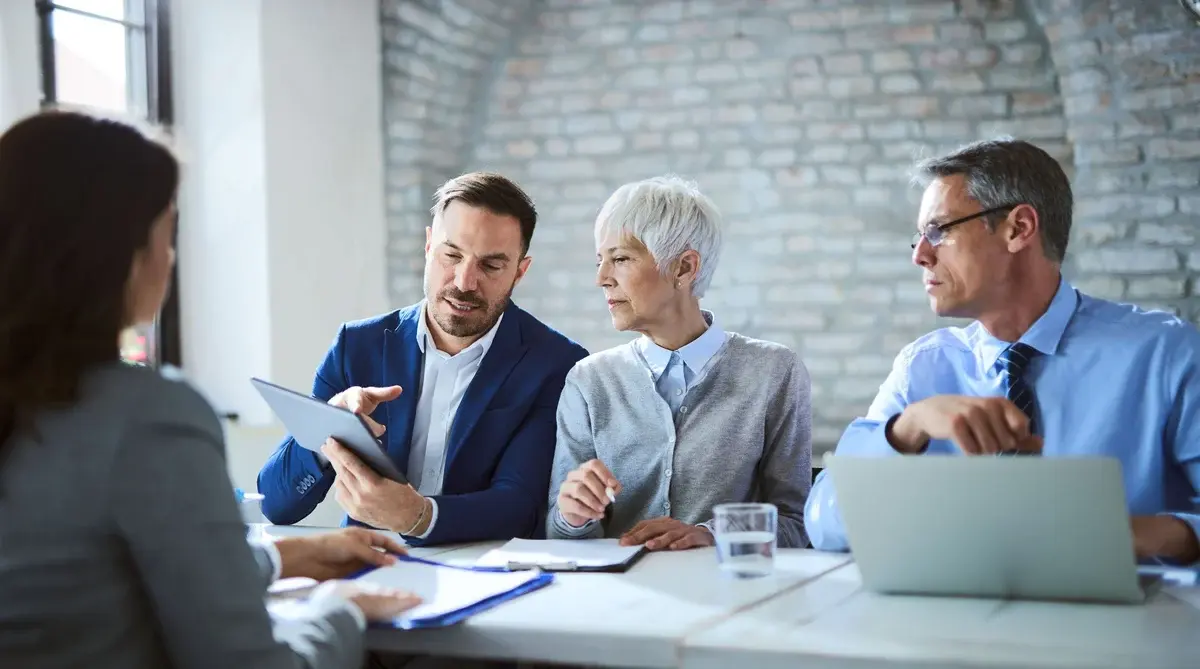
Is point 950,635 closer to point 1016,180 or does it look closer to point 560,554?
point 560,554

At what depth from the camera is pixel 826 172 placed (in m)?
4.46

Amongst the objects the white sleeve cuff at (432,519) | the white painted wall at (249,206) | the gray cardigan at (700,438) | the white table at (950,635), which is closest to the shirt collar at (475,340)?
the gray cardigan at (700,438)

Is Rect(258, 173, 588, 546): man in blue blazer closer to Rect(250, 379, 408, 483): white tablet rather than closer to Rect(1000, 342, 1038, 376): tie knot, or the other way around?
Rect(250, 379, 408, 483): white tablet

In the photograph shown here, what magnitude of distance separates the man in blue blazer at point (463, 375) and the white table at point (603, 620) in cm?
67

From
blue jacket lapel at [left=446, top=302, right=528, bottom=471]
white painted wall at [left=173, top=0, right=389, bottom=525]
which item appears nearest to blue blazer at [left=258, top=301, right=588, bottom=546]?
blue jacket lapel at [left=446, top=302, right=528, bottom=471]

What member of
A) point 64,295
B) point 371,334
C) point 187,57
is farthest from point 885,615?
point 187,57

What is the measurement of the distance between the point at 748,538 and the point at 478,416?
0.88m

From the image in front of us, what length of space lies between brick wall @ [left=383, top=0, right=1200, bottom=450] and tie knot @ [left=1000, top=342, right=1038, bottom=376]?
223cm

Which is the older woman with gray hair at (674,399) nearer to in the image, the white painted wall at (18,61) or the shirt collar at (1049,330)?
the shirt collar at (1049,330)

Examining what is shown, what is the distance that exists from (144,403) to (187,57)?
298 centimetres

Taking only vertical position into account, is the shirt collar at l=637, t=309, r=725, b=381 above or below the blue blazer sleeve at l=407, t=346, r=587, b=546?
above

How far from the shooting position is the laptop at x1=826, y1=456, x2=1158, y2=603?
132cm

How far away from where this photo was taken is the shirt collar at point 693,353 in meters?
2.31

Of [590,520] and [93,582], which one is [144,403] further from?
[590,520]
